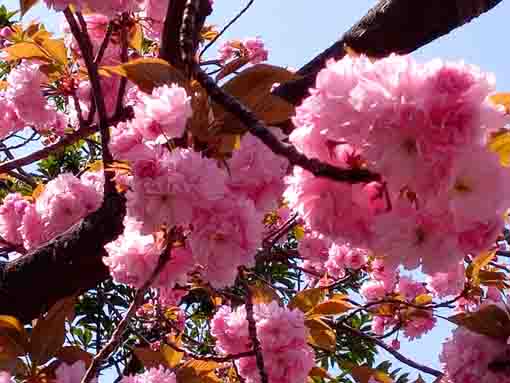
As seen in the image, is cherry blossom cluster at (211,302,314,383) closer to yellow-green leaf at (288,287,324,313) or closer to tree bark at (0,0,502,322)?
yellow-green leaf at (288,287,324,313)

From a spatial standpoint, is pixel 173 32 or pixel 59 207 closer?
pixel 173 32

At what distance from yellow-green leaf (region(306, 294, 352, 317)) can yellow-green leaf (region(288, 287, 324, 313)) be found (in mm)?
26

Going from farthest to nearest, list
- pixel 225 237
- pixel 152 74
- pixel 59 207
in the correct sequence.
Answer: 1. pixel 59 207
2. pixel 152 74
3. pixel 225 237

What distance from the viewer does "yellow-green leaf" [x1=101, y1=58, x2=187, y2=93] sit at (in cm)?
132

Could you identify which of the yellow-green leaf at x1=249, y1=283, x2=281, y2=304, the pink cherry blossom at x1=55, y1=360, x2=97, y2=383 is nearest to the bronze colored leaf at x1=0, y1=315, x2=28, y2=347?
the pink cherry blossom at x1=55, y1=360, x2=97, y2=383

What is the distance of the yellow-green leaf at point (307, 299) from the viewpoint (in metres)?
2.13

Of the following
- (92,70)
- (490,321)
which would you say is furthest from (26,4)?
(490,321)

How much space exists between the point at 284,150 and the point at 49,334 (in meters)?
0.93

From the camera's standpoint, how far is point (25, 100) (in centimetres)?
293

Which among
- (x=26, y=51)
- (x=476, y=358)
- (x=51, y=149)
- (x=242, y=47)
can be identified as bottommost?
(x=476, y=358)

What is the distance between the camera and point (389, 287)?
409 centimetres

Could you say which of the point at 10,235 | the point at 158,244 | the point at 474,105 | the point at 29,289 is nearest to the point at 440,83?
the point at 474,105

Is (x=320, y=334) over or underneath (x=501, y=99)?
over

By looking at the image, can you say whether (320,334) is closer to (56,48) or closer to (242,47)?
(56,48)
